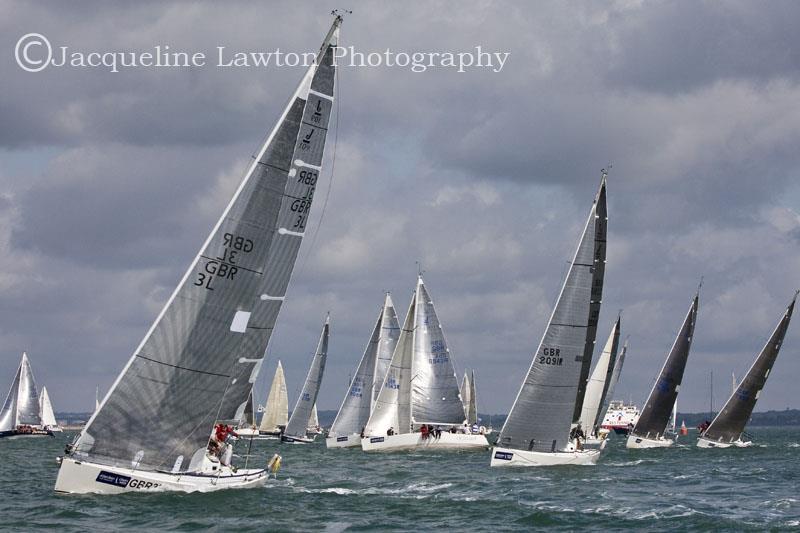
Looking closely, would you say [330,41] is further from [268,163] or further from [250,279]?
[250,279]

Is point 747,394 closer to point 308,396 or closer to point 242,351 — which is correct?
point 308,396

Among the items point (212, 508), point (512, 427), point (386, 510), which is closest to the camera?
point (212, 508)

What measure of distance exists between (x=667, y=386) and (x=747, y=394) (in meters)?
5.05

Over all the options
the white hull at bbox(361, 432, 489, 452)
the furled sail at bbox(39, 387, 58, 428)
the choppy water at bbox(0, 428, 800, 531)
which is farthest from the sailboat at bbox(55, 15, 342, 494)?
the furled sail at bbox(39, 387, 58, 428)

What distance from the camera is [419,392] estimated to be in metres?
66.2

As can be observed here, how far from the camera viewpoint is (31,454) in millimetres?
65562

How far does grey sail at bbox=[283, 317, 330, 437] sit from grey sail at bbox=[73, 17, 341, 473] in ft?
168

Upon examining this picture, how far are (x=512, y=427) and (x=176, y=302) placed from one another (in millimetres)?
19813

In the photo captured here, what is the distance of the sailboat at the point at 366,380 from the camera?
238ft

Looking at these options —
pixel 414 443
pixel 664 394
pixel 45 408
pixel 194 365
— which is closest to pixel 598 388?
pixel 664 394

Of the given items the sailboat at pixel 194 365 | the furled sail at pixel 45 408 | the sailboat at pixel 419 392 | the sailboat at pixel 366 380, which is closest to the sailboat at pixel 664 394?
the sailboat at pixel 419 392

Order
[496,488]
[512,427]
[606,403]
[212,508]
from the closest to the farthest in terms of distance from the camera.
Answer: [212,508] < [496,488] < [512,427] < [606,403]

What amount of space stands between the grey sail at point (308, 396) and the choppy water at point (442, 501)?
108 ft

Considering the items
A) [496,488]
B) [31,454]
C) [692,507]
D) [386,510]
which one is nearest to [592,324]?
[496,488]
